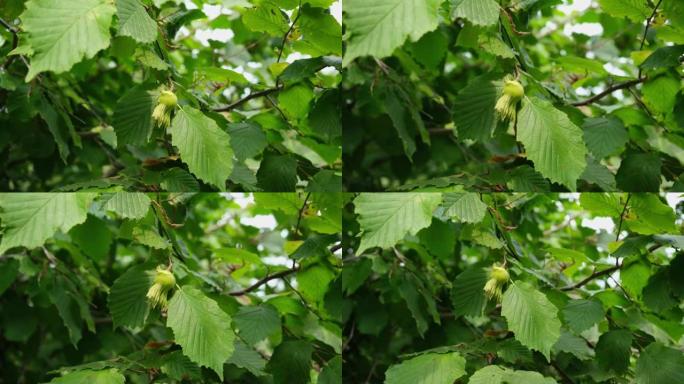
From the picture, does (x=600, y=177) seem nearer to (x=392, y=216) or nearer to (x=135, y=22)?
(x=392, y=216)

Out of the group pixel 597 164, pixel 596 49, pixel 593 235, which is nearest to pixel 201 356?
pixel 597 164

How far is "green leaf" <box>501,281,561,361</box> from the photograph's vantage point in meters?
1.20

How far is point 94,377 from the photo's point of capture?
1214 mm

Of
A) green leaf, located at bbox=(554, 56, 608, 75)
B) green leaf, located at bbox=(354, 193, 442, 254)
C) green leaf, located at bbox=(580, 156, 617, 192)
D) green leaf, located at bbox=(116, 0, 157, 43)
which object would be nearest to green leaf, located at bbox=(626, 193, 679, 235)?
green leaf, located at bbox=(580, 156, 617, 192)

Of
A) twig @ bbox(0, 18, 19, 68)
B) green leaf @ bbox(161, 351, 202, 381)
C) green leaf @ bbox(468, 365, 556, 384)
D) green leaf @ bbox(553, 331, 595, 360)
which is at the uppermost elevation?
twig @ bbox(0, 18, 19, 68)

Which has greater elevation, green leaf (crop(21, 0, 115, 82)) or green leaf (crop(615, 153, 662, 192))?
green leaf (crop(21, 0, 115, 82))

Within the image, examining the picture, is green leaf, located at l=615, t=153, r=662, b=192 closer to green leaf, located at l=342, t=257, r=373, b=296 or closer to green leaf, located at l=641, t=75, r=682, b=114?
green leaf, located at l=641, t=75, r=682, b=114

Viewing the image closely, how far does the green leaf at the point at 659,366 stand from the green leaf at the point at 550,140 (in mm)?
539

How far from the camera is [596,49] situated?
7.84 ft

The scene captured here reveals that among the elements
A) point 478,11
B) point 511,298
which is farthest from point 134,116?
point 511,298

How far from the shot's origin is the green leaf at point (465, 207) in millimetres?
1197

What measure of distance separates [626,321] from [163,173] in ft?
3.57

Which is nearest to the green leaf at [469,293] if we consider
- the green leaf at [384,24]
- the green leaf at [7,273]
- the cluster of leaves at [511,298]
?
the cluster of leaves at [511,298]

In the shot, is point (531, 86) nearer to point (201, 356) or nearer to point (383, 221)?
point (383, 221)
